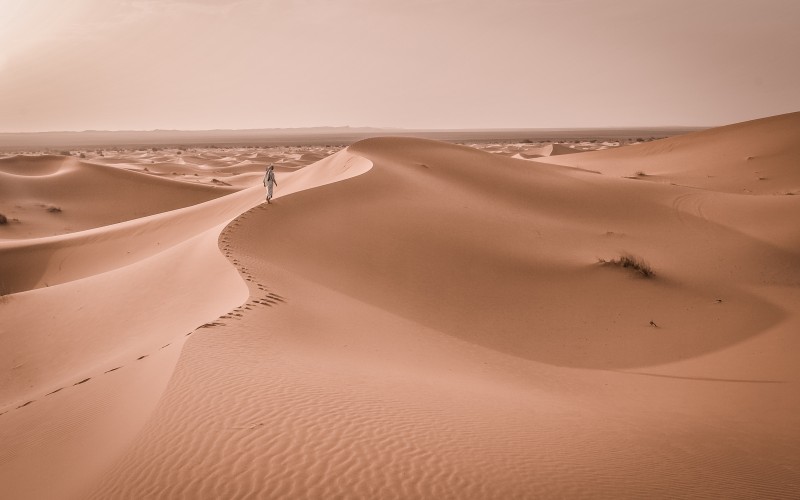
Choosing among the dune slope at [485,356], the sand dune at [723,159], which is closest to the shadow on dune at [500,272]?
the dune slope at [485,356]

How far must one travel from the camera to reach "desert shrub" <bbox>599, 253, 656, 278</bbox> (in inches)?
440

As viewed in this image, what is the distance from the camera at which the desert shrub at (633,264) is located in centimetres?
1116

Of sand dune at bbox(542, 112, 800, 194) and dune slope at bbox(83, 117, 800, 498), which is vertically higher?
sand dune at bbox(542, 112, 800, 194)

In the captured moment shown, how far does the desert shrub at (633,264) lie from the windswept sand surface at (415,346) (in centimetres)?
11

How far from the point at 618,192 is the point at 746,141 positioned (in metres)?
19.1

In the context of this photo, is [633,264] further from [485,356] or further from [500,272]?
[485,356]

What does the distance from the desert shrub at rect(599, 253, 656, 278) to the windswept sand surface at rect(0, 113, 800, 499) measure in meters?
0.11

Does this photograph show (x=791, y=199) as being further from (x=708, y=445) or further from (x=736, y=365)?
(x=708, y=445)

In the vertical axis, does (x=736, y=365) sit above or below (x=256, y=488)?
below

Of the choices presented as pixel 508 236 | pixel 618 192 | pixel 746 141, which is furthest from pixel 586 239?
pixel 746 141

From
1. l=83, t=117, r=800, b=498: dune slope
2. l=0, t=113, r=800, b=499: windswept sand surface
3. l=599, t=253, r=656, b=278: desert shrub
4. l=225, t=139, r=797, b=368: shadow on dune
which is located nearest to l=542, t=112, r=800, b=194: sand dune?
l=0, t=113, r=800, b=499: windswept sand surface

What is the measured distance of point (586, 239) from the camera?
13820 millimetres

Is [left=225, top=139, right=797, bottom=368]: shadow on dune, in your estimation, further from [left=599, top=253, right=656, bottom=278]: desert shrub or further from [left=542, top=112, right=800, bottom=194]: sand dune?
[left=542, top=112, right=800, bottom=194]: sand dune

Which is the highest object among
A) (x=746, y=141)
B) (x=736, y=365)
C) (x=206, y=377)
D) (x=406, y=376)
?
(x=746, y=141)
